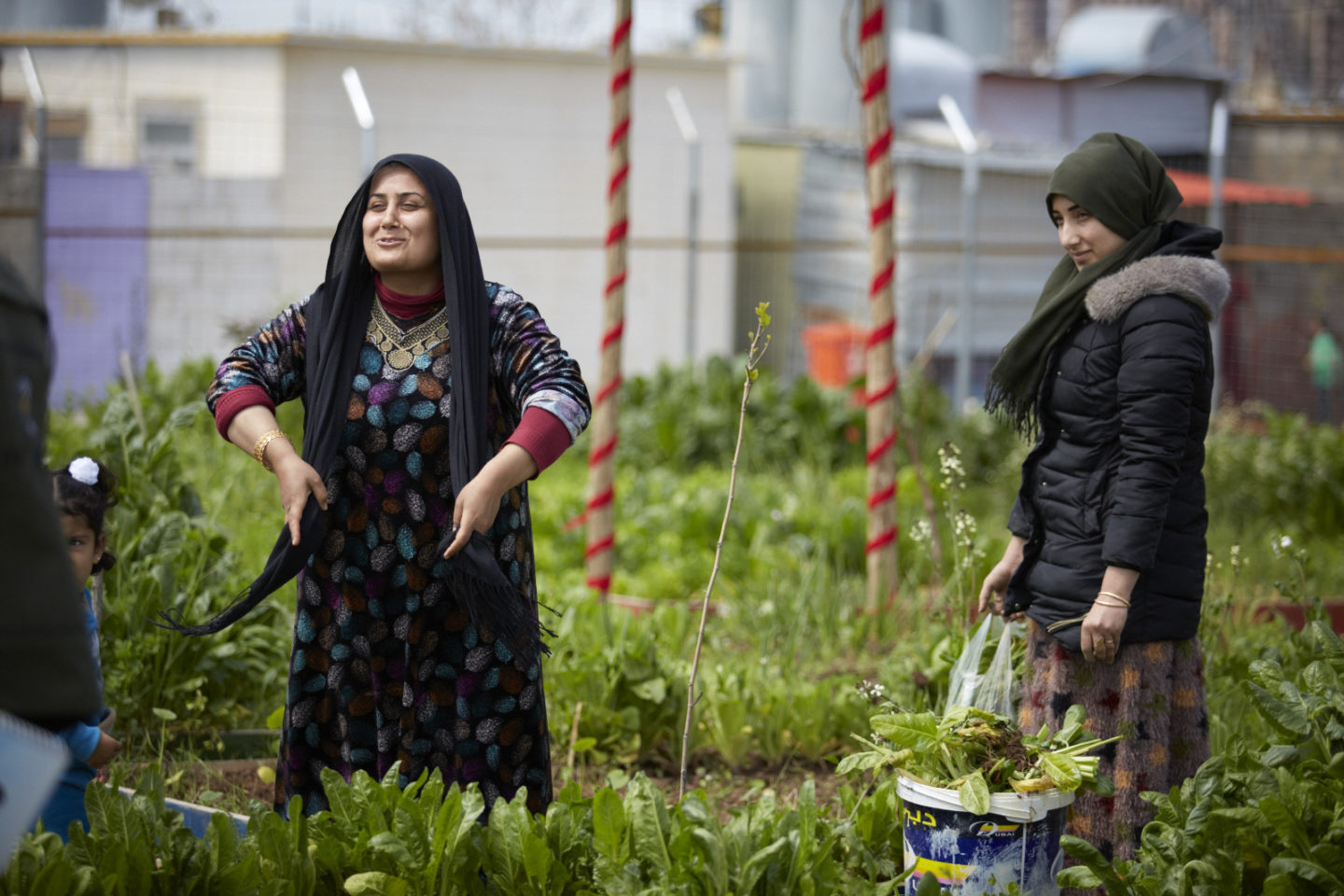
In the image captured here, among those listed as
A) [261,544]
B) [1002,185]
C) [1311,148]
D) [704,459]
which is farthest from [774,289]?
[261,544]

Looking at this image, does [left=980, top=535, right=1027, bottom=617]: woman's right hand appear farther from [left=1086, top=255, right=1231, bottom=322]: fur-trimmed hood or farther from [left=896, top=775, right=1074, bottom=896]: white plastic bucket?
[left=896, top=775, right=1074, bottom=896]: white plastic bucket

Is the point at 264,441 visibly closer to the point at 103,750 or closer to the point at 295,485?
the point at 295,485

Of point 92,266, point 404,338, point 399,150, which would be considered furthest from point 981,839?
point 399,150

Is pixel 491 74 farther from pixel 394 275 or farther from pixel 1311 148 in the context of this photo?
pixel 394 275

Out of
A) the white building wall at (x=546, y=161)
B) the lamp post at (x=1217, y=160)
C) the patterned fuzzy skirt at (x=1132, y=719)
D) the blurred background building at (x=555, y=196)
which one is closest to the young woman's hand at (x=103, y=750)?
the patterned fuzzy skirt at (x=1132, y=719)

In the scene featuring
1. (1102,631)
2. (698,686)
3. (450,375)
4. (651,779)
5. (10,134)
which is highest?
(10,134)

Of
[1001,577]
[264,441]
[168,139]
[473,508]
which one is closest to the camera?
[473,508]

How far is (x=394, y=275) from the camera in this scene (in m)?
2.98

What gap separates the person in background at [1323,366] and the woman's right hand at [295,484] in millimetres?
10800

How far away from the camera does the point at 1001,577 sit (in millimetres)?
3281

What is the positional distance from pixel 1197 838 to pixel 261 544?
3603mm

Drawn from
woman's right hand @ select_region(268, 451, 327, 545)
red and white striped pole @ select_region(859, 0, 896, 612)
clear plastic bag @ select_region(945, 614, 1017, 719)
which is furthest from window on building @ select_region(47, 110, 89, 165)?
clear plastic bag @ select_region(945, 614, 1017, 719)

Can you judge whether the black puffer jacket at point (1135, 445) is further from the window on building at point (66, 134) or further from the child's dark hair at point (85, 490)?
the window on building at point (66, 134)

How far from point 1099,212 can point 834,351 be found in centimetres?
993
